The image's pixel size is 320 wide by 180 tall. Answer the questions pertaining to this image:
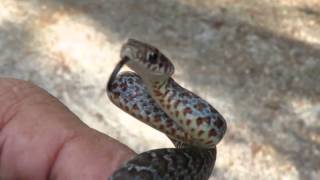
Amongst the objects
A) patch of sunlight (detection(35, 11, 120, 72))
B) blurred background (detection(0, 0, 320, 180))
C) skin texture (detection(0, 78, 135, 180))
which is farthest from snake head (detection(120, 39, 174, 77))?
patch of sunlight (detection(35, 11, 120, 72))

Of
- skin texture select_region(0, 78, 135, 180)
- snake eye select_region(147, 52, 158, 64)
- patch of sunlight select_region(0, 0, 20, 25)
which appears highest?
snake eye select_region(147, 52, 158, 64)

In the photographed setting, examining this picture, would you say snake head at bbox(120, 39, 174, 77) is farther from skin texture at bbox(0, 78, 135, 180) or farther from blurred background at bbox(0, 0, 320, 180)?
blurred background at bbox(0, 0, 320, 180)

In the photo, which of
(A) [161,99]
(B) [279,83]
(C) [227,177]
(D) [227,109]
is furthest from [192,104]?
(B) [279,83]

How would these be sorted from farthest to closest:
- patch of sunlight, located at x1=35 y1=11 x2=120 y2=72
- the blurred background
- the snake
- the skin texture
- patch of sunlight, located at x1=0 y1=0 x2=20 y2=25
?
1. patch of sunlight, located at x1=0 y1=0 x2=20 y2=25
2. patch of sunlight, located at x1=35 y1=11 x2=120 y2=72
3. the blurred background
4. the skin texture
5. the snake

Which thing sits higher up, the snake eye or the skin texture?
the snake eye

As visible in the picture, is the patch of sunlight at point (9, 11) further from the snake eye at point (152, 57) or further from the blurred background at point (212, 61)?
the snake eye at point (152, 57)

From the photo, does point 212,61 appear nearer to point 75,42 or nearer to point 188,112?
point 75,42
